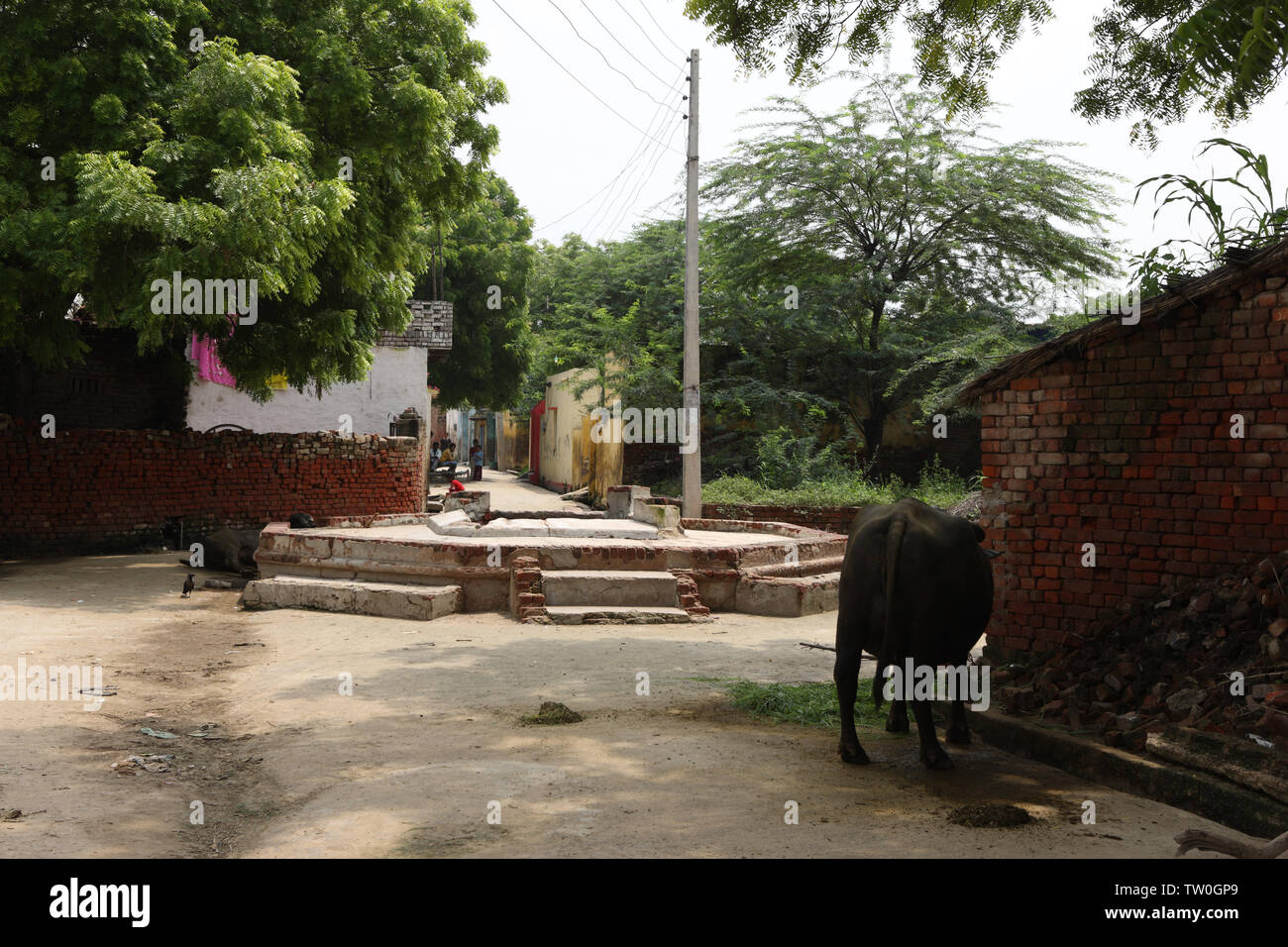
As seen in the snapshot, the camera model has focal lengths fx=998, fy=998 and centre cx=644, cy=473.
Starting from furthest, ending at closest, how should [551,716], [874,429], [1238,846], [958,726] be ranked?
1. [874,429]
2. [551,716]
3. [958,726]
4. [1238,846]

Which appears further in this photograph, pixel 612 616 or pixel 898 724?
pixel 612 616

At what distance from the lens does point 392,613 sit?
10.4 metres

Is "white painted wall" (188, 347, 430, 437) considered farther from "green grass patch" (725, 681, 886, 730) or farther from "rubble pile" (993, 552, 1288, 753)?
"rubble pile" (993, 552, 1288, 753)

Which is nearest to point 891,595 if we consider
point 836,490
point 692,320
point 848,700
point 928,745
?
point 848,700

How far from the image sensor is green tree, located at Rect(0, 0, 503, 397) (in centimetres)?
1090

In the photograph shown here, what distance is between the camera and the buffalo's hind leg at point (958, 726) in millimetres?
5691

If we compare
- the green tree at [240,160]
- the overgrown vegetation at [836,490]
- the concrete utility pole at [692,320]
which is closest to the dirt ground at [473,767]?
the green tree at [240,160]

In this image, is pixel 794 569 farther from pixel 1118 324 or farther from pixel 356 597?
pixel 1118 324

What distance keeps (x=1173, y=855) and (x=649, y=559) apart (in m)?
7.46

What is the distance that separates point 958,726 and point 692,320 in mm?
10424

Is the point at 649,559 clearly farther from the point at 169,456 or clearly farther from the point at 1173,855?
the point at 169,456

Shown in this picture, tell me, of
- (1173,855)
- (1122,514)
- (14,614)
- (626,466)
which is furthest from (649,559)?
(626,466)

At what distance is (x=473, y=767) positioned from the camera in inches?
198

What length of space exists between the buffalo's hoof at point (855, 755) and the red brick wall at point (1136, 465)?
81.2 inches
